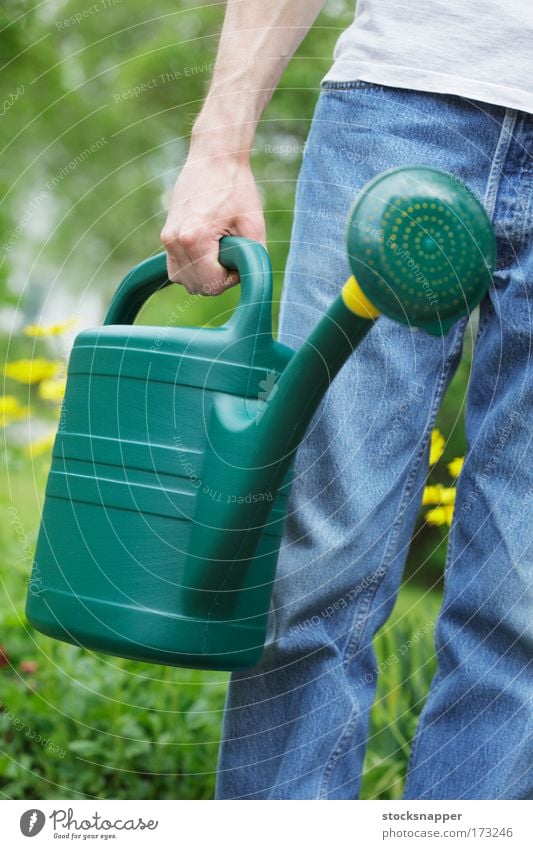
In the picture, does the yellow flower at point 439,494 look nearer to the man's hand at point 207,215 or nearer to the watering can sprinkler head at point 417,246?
the man's hand at point 207,215

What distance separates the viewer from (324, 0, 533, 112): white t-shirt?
83 centimetres

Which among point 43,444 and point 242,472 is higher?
point 242,472

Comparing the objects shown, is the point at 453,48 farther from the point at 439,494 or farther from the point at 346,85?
the point at 439,494

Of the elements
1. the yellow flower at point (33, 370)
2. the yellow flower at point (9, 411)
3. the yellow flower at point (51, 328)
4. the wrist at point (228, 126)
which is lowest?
the yellow flower at point (9, 411)

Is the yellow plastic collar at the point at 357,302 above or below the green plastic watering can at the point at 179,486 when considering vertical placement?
above

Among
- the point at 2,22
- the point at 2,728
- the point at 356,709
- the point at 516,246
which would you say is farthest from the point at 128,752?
the point at 2,22

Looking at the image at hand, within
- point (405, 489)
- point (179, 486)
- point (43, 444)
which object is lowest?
point (43, 444)

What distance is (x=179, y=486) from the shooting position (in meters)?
0.84

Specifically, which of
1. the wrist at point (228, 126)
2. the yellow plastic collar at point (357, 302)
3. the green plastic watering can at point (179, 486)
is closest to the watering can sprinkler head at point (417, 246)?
the yellow plastic collar at point (357, 302)

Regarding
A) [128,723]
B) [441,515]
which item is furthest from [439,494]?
[128,723]

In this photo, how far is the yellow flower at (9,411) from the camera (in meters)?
1.79

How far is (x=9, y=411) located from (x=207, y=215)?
117cm

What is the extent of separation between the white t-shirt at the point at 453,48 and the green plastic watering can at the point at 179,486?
207 mm
